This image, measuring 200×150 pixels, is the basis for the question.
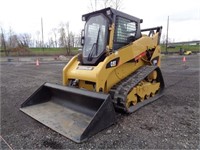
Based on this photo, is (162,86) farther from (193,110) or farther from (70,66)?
(70,66)

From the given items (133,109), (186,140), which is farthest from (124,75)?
(186,140)

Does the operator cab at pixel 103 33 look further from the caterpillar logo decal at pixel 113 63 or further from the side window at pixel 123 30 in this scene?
the caterpillar logo decal at pixel 113 63

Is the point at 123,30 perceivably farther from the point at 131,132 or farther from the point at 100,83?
the point at 131,132

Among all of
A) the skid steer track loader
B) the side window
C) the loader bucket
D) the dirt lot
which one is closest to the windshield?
the skid steer track loader

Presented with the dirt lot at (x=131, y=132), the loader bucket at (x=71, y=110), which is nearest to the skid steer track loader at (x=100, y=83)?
the loader bucket at (x=71, y=110)

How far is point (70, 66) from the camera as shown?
498 cm

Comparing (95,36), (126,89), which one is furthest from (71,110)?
(95,36)

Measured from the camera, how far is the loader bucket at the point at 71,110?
10.8 ft

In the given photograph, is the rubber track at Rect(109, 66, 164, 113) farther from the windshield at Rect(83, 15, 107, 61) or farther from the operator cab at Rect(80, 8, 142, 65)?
the windshield at Rect(83, 15, 107, 61)

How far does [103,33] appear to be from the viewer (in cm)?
444

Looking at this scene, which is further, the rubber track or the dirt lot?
the rubber track

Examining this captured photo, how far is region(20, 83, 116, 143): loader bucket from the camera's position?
3.30 m

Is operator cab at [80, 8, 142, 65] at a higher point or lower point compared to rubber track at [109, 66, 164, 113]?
higher

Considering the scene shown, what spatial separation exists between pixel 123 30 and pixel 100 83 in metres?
1.68
